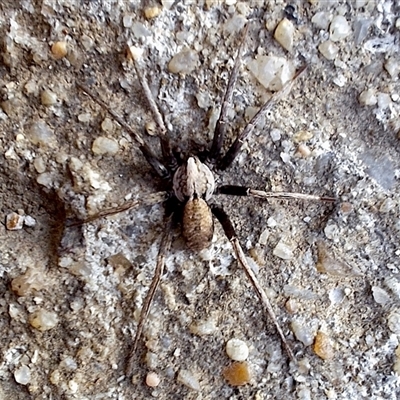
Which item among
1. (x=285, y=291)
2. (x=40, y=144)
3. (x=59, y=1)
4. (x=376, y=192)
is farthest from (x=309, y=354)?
(x=59, y=1)

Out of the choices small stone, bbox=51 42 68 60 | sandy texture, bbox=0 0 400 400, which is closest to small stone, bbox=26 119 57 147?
sandy texture, bbox=0 0 400 400

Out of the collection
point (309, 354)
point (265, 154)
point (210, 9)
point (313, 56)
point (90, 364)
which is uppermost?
point (210, 9)

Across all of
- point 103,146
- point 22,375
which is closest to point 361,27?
point 103,146

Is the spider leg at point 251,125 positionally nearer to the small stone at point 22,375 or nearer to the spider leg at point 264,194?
the spider leg at point 264,194

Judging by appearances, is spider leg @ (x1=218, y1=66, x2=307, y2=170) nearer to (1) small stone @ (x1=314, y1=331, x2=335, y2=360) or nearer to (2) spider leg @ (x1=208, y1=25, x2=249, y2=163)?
(2) spider leg @ (x1=208, y1=25, x2=249, y2=163)

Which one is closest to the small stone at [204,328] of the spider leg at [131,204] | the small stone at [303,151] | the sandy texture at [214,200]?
the sandy texture at [214,200]

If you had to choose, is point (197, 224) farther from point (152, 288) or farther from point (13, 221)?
point (13, 221)

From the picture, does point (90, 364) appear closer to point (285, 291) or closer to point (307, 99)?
point (285, 291)
